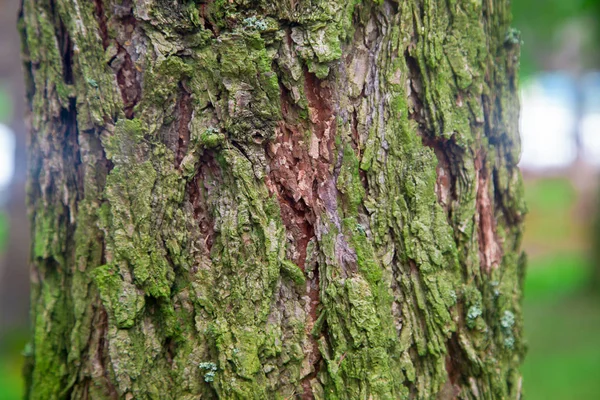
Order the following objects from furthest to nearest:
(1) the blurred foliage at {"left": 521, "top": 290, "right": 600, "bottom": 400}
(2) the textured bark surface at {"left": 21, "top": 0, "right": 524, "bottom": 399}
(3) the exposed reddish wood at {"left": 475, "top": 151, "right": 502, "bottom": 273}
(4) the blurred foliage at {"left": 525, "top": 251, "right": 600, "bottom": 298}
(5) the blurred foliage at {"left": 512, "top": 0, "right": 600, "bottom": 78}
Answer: (4) the blurred foliage at {"left": 525, "top": 251, "right": 600, "bottom": 298}
(5) the blurred foliage at {"left": 512, "top": 0, "right": 600, "bottom": 78}
(1) the blurred foliage at {"left": 521, "top": 290, "right": 600, "bottom": 400}
(3) the exposed reddish wood at {"left": 475, "top": 151, "right": 502, "bottom": 273}
(2) the textured bark surface at {"left": 21, "top": 0, "right": 524, "bottom": 399}

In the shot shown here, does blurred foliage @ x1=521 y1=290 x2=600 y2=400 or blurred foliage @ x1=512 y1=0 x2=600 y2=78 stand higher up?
blurred foliage @ x1=512 y1=0 x2=600 y2=78

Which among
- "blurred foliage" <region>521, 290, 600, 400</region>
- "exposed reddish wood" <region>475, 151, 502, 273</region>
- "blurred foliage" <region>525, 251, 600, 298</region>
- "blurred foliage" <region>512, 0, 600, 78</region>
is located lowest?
"blurred foliage" <region>521, 290, 600, 400</region>

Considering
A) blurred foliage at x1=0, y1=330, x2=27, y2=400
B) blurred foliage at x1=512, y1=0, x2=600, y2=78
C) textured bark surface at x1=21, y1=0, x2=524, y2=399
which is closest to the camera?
textured bark surface at x1=21, y1=0, x2=524, y2=399

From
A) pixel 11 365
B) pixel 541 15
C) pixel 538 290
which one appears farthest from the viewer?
pixel 538 290

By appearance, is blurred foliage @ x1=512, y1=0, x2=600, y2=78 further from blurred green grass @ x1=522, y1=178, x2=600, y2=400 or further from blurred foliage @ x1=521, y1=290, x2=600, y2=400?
blurred foliage @ x1=521, y1=290, x2=600, y2=400

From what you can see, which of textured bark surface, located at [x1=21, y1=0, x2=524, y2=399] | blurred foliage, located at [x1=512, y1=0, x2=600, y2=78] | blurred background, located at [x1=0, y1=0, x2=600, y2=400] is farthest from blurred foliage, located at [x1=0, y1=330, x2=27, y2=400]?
blurred foliage, located at [x1=512, y1=0, x2=600, y2=78]

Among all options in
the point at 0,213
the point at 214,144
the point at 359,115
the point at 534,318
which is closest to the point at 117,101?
the point at 214,144

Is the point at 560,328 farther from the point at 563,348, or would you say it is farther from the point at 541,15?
the point at 541,15

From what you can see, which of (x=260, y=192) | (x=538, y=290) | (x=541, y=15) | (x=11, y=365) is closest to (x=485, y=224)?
(x=260, y=192)

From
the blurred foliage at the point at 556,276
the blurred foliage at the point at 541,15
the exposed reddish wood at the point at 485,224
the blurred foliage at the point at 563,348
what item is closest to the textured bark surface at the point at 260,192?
the exposed reddish wood at the point at 485,224

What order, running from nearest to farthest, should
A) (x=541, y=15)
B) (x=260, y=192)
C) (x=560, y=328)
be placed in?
(x=260, y=192)
(x=541, y=15)
(x=560, y=328)
